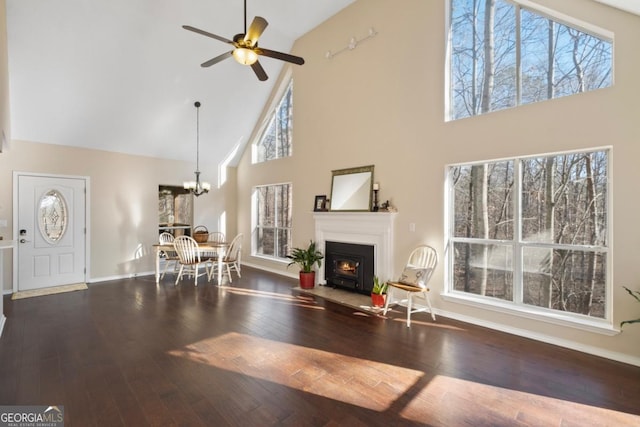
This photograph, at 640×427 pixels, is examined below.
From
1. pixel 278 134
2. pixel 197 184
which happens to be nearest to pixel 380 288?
pixel 197 184

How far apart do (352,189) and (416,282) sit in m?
1.95

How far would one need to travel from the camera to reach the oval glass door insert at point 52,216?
5.61m

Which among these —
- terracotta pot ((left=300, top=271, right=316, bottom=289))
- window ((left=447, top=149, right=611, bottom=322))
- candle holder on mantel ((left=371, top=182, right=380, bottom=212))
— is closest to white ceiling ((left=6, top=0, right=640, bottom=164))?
window ((left=447, top=149, right=611, bottom=322))

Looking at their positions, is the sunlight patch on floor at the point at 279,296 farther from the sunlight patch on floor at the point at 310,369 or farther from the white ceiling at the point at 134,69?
the white ceiling at the point at 134,69

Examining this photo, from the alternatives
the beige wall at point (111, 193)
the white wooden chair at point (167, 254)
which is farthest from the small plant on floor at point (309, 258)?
the beige wall at point (111, 193)

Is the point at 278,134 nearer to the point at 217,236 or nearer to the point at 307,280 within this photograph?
the point at 217,236

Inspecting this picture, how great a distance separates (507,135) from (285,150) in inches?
179

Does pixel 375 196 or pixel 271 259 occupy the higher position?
pixel 375 196

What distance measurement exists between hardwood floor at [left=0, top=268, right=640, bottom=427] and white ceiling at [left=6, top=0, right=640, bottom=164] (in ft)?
10.7

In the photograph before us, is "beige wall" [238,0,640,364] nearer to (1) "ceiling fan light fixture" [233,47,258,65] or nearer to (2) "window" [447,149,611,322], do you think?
(2) "window" [447,149,611,322]

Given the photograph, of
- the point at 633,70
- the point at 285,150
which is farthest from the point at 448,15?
the point at 285,150

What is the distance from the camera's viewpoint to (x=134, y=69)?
5160 mm

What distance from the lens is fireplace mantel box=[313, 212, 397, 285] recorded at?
4.81 meters

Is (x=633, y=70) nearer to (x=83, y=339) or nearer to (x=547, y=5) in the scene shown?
(x=547, y=5)
